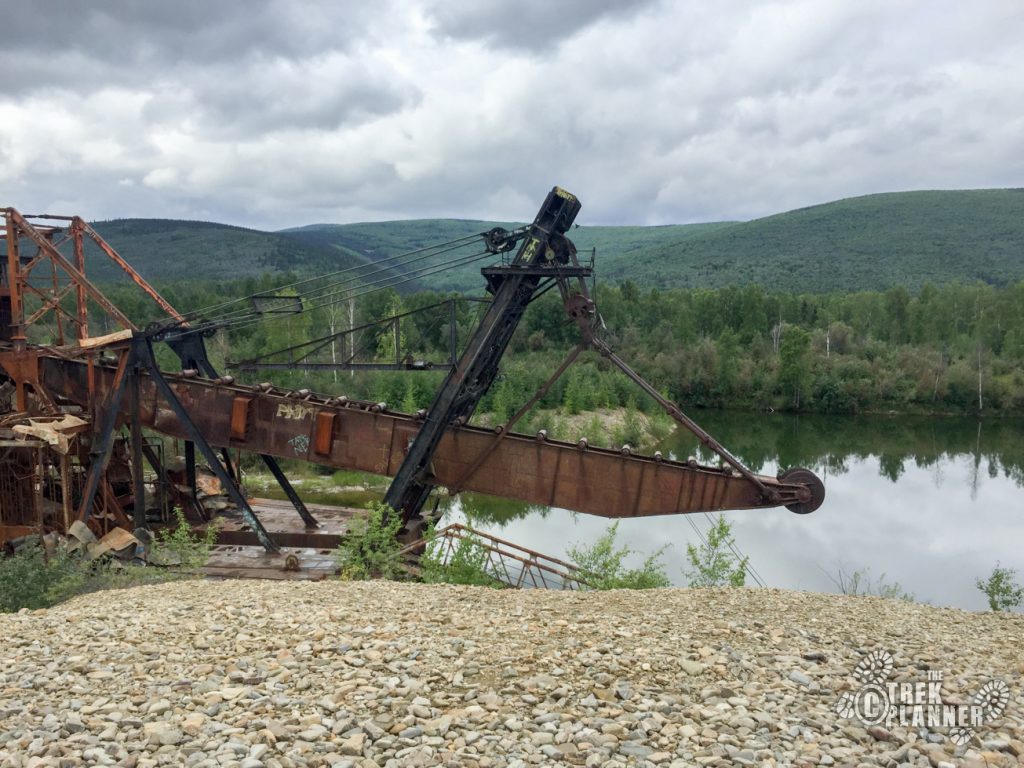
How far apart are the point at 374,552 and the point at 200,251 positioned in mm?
104470

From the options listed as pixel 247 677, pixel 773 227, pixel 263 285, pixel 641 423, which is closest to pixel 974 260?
pixel 773 227

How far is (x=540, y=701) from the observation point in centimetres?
437

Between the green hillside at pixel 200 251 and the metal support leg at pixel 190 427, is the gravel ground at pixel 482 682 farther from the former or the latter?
the green hillside at pixel 200 251

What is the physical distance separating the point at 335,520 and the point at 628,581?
19.7ft

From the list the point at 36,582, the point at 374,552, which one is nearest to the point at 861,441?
the point at 374,552

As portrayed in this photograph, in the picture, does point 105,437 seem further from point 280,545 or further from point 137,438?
point 280,545

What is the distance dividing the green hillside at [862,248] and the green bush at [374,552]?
297 feet

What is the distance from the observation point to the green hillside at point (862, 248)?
92.6 m

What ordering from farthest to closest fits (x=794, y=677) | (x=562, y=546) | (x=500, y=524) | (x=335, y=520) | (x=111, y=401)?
(x=500, y=524)
(x=562, y=546)
(x=335, y=520)
(x=111, y=401)
(x=794, y=677)

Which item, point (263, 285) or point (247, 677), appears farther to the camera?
point (263, 285)

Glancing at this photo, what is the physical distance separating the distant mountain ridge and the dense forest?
39.3 meters

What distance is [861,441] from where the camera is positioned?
35875 mm

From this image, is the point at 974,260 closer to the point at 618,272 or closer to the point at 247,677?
the point at 618,272

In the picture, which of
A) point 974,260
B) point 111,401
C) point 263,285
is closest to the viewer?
point 111,401
